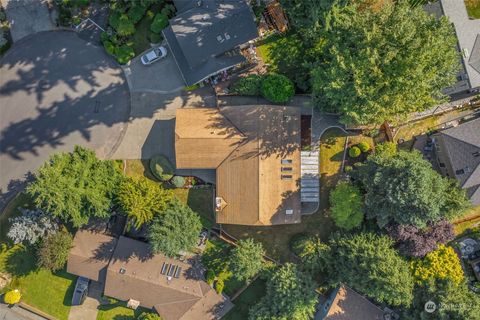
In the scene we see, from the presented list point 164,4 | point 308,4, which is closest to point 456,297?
point 308,4

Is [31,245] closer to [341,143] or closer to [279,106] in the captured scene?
[279,106]

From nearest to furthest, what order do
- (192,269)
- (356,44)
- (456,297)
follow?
(356,44)
(456,297)
(192,269)

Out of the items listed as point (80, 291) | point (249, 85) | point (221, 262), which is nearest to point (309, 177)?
point (249, 85)

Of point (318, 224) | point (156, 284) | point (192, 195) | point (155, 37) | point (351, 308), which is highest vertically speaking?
point (155, 37)

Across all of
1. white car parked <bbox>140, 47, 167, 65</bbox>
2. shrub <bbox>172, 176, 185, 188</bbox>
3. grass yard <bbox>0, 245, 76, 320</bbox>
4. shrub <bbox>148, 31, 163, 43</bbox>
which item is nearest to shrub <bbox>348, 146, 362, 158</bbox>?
shrub <bbox>172, 176, 185, 188</bbox>

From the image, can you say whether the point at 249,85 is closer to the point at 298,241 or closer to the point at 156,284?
the point at 298,241

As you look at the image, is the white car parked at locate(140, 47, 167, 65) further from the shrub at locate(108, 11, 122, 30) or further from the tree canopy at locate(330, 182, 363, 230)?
the tree canopy at locate(330, 182, 363, 230)
